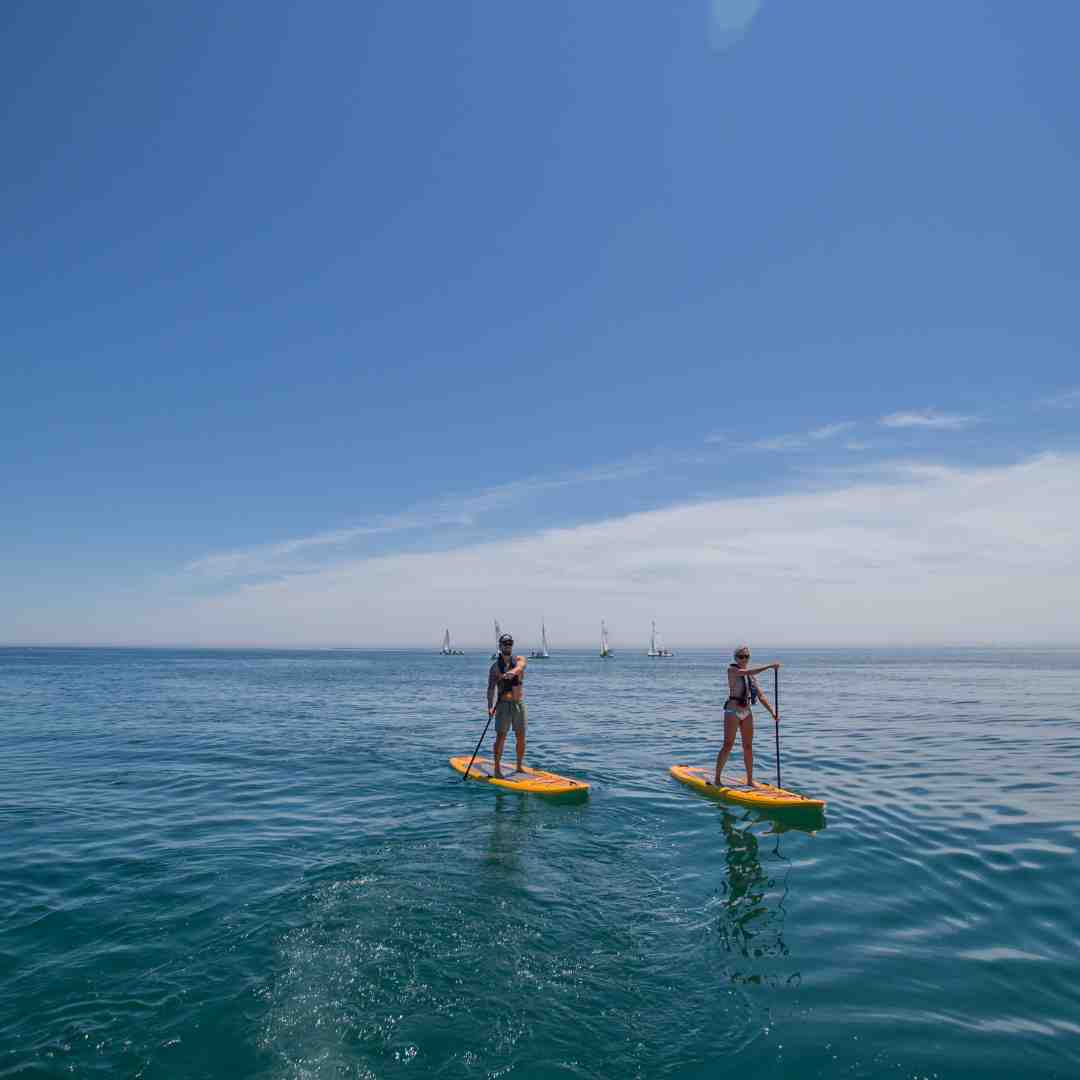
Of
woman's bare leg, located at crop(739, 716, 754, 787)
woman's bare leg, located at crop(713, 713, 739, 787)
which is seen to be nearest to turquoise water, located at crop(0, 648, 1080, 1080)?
woman's bare leg, located at crop(713, 713, 739, 787)

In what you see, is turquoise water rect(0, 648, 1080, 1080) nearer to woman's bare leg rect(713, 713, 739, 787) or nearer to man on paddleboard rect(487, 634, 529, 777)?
woman's bare leg rect(713, 713, 739, 787)

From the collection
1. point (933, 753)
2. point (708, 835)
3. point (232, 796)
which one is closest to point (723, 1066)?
point (708, 835)

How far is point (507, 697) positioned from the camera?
16.0 meters

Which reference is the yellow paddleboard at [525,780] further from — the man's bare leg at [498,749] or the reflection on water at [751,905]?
the reflection on water at [751,905]

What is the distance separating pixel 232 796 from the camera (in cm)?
1553

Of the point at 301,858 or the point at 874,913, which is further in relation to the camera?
the point at 301,858

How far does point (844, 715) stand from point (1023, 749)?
12357 millimetres

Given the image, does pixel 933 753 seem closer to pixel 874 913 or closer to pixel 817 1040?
pixel 874 913

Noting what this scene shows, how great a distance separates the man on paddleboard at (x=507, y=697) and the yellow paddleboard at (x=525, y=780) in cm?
40

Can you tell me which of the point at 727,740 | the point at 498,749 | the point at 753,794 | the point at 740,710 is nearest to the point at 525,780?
the point at 498,749

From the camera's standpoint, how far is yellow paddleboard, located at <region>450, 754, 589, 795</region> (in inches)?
579

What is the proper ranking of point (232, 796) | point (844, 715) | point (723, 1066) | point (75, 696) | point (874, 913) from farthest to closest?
point (75, 696)
point (844, 715)
point (232, 796)
point (874, 913)
point (723, 1066)

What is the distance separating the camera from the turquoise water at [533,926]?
575cm

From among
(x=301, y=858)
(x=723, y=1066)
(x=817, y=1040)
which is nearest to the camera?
(x=723, y=1066)
